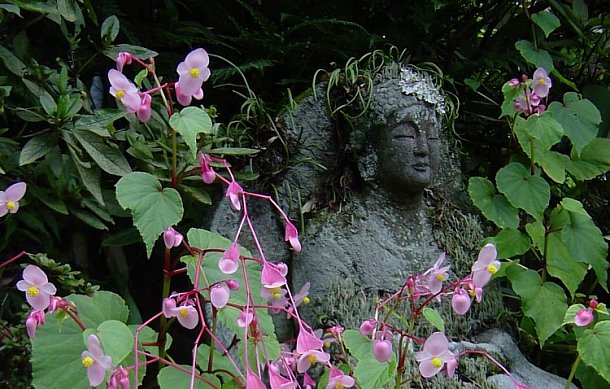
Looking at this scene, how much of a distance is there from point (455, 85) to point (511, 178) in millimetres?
562

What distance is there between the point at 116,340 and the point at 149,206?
0.55 feet

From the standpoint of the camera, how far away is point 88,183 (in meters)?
1.49

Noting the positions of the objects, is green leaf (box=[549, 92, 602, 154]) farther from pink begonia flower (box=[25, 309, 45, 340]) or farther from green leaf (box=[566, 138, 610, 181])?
pink begonia flower (box=[25, 309, 45, 340])

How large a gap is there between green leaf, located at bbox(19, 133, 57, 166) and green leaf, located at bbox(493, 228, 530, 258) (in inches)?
39.7

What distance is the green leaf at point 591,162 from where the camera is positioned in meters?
1.86

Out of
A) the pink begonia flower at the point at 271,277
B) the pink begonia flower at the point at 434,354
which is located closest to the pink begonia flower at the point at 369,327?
the pink begonia flower at the point at 434,354

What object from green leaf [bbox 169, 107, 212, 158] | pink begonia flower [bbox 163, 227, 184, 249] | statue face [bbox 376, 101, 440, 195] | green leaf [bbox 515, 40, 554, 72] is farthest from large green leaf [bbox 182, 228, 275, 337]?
green leaf [bbox 515, 40, 554, 72]

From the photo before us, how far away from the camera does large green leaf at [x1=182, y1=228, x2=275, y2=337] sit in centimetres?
96

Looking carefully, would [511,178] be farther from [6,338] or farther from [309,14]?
[6,338]

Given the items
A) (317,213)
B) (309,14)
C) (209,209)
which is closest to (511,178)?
(317,213)

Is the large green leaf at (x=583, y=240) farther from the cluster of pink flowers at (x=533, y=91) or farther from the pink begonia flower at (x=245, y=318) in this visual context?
the pink begonia flower at (x=245, y=318)

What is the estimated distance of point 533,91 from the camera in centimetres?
167

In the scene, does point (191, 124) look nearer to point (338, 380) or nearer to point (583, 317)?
point (338, 380)

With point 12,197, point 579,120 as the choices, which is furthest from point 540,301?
point 12,197
